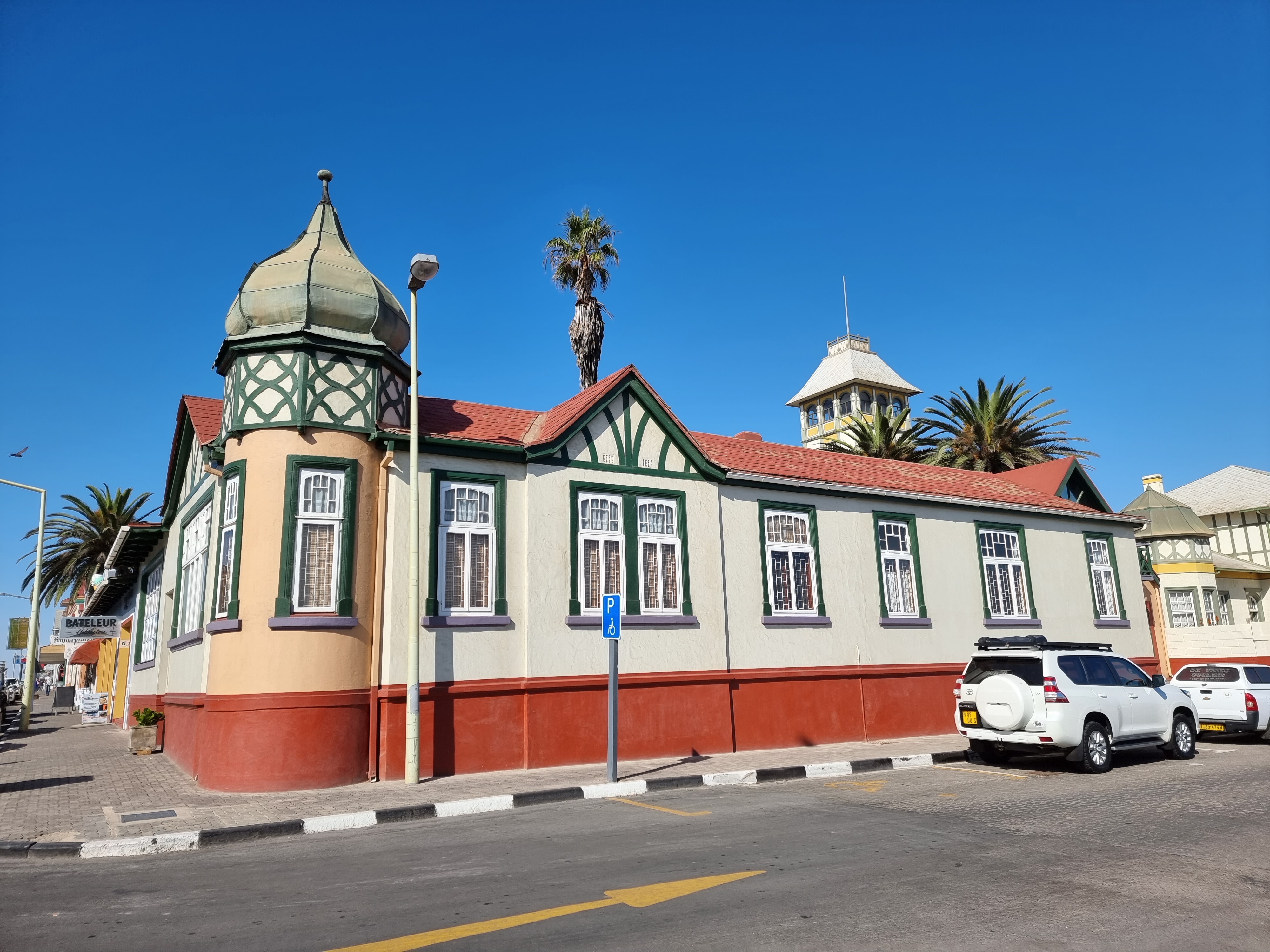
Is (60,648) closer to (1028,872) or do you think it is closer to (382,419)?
(382,419)

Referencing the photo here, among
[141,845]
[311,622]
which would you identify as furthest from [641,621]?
[141,845]

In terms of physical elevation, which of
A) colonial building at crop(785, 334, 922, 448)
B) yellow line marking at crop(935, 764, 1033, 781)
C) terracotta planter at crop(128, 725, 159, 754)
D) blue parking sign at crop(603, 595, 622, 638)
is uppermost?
colonial building at crop(785, 334, 922, 448)

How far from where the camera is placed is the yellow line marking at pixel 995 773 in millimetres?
12570

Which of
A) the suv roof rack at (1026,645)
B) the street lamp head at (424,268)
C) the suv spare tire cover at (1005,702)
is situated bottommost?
the suv spare tire cover at (1005,702)

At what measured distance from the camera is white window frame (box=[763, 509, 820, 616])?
16.9 m

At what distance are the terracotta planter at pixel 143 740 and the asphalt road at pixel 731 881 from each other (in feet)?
34.5

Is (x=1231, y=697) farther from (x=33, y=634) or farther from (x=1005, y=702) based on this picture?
(x=33, y=634)

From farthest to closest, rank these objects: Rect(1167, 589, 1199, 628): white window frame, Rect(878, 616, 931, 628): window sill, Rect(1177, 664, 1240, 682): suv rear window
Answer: Rect(1167, 589, 1199, 628): white window frame → Rect(878, 616, 931, 628): window sill → Rect(1177, 664, 1240, 682): suv rear window

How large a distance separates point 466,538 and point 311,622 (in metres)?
2.70

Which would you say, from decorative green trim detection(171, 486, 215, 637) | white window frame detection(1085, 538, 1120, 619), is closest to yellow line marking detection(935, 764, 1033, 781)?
white window frame detection(1085, 538, 1120, 619)

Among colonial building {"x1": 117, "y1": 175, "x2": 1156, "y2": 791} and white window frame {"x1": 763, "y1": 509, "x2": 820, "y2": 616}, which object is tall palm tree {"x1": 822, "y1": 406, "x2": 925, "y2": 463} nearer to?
colonial building {"x1": 117, "y1": 175, "x2": 1156, "y2": 791}

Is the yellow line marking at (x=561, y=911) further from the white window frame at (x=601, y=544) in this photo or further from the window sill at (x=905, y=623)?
the window sill at (x=905, y=623)

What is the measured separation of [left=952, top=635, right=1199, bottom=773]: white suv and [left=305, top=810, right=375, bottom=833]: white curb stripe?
9203 millimetres

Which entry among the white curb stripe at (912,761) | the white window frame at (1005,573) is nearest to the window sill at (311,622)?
the white curb stripe at (912,761)
